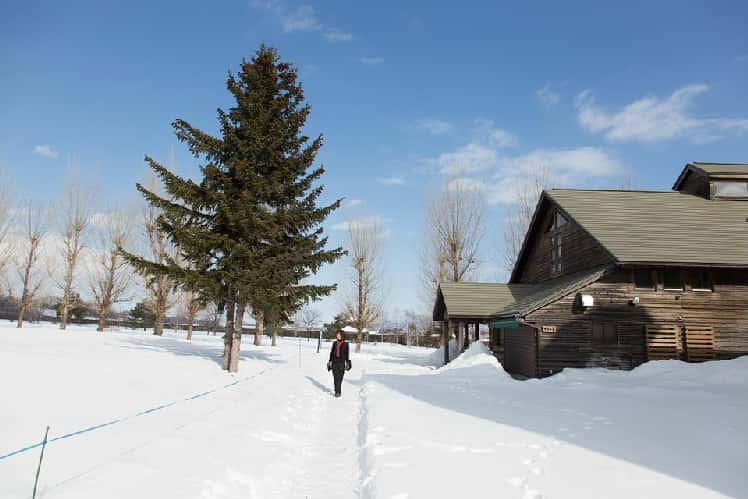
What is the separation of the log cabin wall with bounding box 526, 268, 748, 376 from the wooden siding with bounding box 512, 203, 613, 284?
156 centimetres

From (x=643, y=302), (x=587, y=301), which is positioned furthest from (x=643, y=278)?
(x=587, y=301)

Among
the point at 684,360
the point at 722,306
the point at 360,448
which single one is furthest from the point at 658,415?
the point at 722,306

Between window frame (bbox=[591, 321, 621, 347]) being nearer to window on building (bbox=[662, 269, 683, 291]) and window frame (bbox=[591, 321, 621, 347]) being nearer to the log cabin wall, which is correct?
the log cabin wall

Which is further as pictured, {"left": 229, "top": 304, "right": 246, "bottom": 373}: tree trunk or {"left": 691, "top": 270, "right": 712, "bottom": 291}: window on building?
{"left": 691, "top": 270, "right": 712, "bottom": 291}: window on building

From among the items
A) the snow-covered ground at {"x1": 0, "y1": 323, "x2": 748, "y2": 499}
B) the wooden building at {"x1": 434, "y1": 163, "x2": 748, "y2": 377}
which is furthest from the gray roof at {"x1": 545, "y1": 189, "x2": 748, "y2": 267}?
the snow-covered ground at {"x1": 0, "y1": 323, "x2": 748, "y2": 499}

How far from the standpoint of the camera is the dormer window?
21.0 metres

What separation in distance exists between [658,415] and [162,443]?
9080 mm

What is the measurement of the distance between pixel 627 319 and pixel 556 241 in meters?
5.49

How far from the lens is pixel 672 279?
1739 centimetres

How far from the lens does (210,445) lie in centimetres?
613

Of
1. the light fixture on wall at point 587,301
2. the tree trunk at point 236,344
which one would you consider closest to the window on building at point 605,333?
the light fixture on wall at point 587,301

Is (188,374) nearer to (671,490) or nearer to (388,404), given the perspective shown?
(388,404)

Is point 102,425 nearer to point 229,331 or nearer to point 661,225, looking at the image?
point 229,331

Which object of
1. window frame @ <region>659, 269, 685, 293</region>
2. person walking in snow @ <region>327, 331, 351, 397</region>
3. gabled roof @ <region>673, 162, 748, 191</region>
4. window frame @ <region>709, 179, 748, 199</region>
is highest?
gabled roof @ <region>673, 162, 748, 191</region>
